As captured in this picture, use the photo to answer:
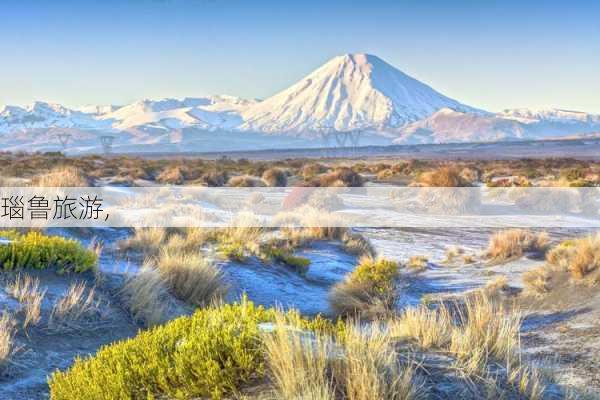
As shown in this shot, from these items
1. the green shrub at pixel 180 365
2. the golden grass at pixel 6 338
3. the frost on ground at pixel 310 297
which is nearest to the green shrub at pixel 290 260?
the frost on ground at pixel 310 297

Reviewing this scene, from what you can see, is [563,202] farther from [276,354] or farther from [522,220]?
[276,354]

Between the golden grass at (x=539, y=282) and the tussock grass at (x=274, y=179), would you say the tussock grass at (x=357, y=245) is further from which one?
the tussock grass at (x=274, y=179)

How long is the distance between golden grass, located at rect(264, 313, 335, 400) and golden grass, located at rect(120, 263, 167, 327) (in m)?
4.38

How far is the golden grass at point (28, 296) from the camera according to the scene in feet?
21.4

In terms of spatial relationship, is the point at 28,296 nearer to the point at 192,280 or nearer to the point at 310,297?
the point at 192,280

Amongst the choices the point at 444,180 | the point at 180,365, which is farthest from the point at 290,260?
the point at 444,180

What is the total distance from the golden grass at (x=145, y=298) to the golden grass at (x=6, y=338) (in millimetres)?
1678

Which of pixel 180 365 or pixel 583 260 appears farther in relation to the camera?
pixel 583 260

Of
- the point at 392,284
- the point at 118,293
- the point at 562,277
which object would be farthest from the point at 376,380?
the point at 562,277

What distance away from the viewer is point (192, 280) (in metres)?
9.29

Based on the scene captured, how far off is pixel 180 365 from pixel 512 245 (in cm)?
1318

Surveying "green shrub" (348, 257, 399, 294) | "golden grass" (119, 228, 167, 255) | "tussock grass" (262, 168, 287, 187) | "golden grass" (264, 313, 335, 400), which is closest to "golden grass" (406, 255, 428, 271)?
"green shrub" (348, 257, 399, 294)

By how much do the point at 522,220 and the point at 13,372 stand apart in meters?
20.2

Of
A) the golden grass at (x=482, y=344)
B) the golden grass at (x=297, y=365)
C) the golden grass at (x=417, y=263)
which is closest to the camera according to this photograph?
the golden grass at (x=297, y=365)
